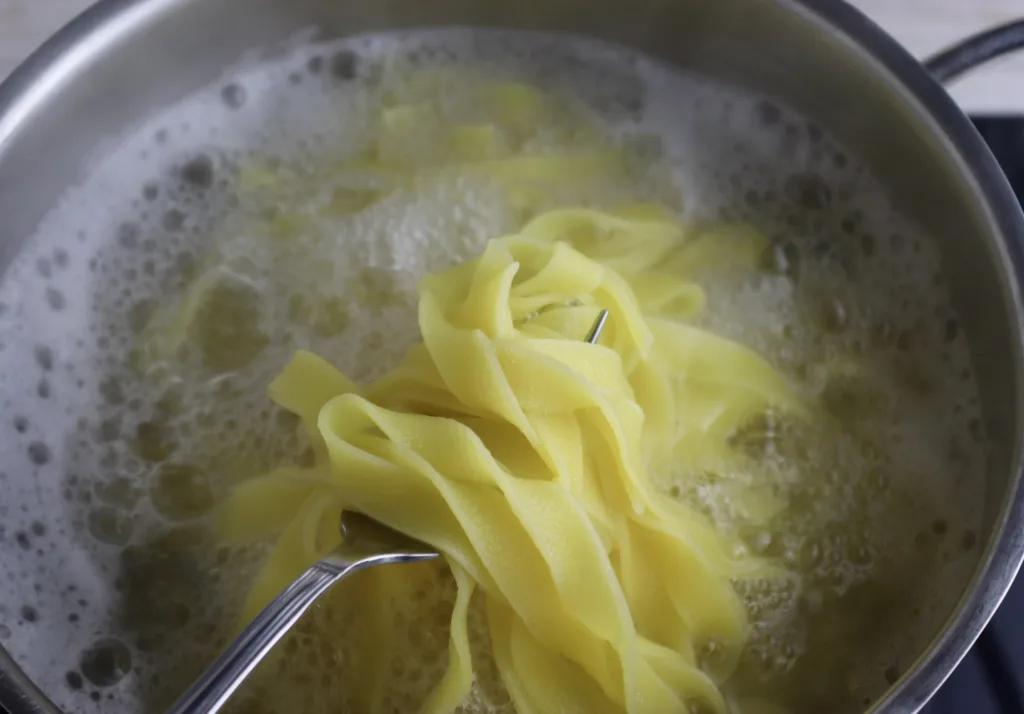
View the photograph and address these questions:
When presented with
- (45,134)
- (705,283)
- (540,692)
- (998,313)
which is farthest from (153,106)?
(998,313)

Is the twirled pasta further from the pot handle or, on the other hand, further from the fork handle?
the pot handle

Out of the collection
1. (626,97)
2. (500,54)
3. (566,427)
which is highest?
(500,54)

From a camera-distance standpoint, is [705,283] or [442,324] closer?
[442,324]

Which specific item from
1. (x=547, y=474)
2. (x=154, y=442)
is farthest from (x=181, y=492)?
(x=547, y=474)

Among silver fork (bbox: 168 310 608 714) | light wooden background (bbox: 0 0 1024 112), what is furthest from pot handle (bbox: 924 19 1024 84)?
silver fork (bbox: 168 310 608 714)

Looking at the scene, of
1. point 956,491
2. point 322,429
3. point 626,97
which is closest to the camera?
point 322,429

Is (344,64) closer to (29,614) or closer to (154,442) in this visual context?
(154,442)

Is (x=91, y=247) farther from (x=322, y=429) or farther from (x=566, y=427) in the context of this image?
(x=566, y=427)

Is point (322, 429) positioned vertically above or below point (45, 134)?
below
